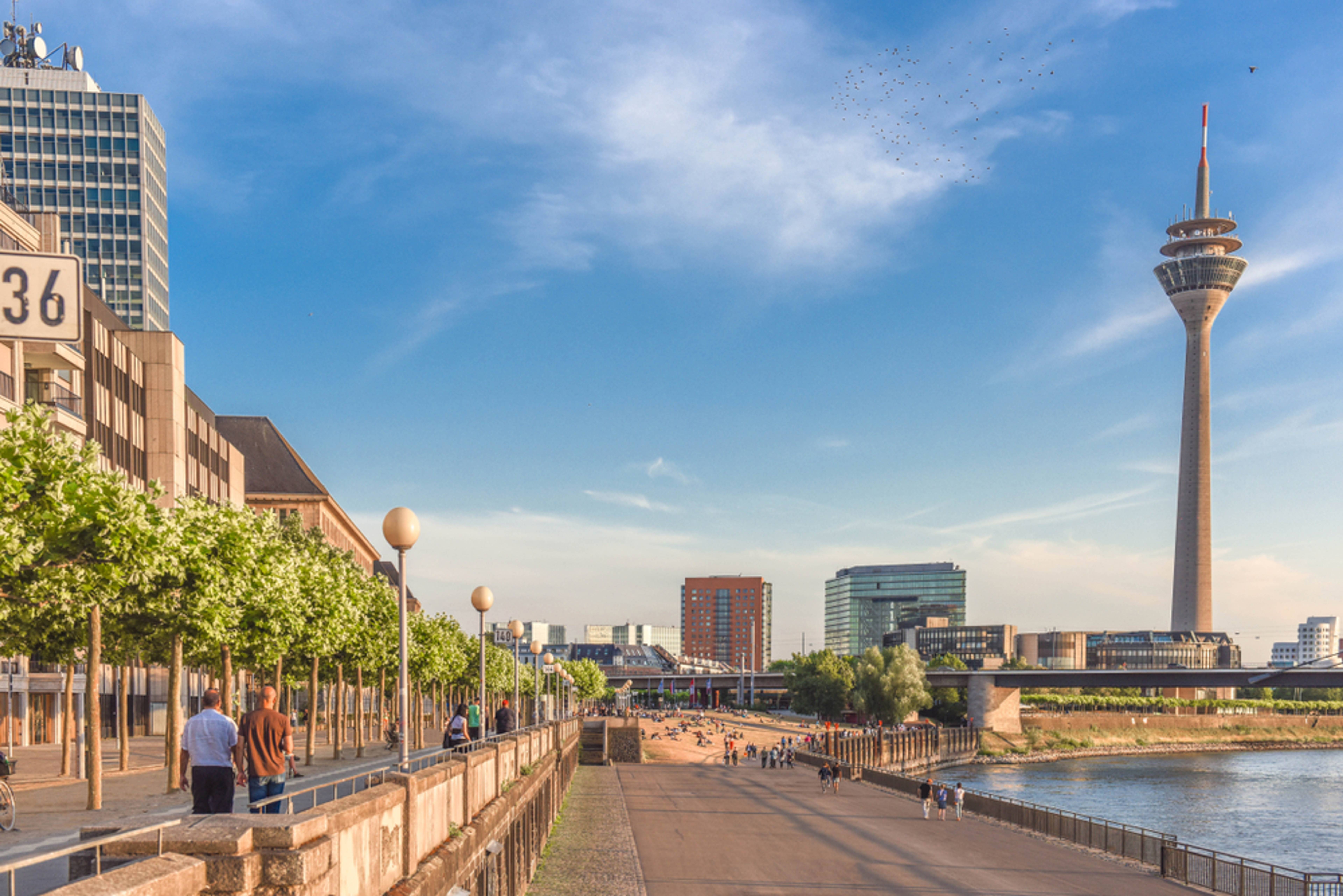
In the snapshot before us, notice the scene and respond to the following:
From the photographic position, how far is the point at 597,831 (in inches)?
1800

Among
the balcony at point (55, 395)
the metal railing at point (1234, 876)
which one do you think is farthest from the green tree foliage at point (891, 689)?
the balcony at point (55, 395)

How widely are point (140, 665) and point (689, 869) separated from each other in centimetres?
4886

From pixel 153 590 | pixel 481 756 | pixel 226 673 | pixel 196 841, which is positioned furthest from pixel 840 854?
pixel 196 841

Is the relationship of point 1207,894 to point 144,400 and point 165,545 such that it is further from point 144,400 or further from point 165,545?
point 144,400

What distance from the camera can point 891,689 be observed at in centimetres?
14800

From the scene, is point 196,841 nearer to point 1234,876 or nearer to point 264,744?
point 264,744

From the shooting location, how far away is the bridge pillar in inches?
6097

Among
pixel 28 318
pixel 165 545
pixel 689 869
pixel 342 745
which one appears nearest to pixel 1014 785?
pixel 342 745

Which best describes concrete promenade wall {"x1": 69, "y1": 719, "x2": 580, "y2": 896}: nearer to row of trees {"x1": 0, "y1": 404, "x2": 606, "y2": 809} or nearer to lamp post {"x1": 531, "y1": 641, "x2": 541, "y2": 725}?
row of trees {"x1": 0, "y1": 404, "x2": 606, "y2": 809}

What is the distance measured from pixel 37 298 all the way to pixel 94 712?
15026 mm

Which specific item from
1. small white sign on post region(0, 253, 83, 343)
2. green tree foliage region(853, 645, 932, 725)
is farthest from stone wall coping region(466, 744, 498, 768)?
green tree foliage region(853, 645, 932, 725)

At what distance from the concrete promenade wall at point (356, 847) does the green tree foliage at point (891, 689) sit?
131064 millimetres

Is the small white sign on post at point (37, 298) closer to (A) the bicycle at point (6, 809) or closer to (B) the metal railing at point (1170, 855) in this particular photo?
(A) the bicycle at point (6, 809)

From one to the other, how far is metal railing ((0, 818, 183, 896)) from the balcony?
50.9 m
